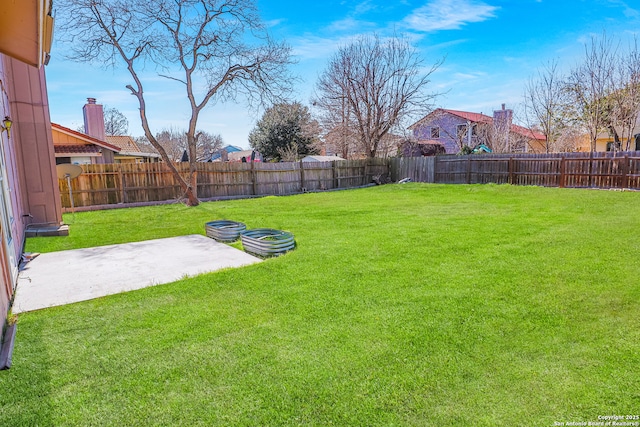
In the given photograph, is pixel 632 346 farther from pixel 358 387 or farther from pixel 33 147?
pixel 33 147

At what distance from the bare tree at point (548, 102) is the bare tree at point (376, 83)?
5.17 m

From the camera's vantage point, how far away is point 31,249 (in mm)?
5914

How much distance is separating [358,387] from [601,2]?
59.6 ft

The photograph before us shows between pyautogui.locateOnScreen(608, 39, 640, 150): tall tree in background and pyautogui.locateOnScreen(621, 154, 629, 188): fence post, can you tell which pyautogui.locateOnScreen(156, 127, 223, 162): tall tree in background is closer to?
pyautogui.locateOnScreen(608, 39, 640, 150): tall tree in background

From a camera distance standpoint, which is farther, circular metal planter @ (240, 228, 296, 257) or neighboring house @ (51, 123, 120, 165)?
neighboring house @ (51, 123, 120, 165)

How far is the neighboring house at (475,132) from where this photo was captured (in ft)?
78.0

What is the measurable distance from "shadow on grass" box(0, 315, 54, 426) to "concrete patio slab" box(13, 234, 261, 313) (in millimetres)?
914

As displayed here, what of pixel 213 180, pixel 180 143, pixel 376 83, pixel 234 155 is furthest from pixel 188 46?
pixel 234 155

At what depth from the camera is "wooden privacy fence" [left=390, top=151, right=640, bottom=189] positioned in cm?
1255

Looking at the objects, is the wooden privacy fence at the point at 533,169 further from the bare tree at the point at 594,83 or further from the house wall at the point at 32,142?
the house wall at the point at 32,142

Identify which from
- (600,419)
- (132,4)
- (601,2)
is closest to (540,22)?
(601,2)

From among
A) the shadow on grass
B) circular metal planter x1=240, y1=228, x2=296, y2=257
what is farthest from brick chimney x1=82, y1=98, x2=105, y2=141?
the shadow on grass

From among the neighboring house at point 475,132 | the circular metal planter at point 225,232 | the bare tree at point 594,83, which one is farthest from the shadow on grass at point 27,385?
the bare tree at point 594,83

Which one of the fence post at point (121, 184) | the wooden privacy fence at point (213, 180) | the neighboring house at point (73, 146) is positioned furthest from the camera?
the neighboring house at point (73, 146)
